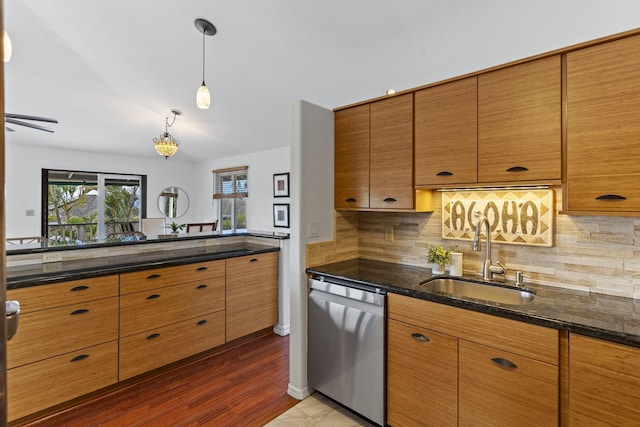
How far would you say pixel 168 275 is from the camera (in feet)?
8.52

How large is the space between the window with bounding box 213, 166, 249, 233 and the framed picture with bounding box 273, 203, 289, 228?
3.47ft

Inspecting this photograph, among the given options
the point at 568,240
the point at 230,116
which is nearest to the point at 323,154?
the point at 568,240

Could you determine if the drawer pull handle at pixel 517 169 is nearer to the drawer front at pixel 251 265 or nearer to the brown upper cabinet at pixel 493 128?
the brown upper cabinet at pixel 493 128

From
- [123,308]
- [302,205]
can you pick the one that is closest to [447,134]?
[302,205]

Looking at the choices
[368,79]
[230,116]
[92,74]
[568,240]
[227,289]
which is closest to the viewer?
[568,240]

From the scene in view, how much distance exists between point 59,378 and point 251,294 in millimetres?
1555

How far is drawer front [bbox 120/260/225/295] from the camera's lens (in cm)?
238

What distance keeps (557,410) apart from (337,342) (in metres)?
1.19

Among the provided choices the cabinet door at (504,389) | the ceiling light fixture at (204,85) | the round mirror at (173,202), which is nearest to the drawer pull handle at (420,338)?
the cabinet door at (504,389)

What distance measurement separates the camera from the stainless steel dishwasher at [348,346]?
1911 millimetres

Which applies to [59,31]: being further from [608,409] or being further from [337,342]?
[608,409]

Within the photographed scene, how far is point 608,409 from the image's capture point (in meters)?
1.24

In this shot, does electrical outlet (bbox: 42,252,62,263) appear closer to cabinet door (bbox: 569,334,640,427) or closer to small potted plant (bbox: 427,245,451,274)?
small potted plant (bbox: 427,245,451,274)

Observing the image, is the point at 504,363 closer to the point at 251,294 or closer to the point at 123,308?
the point at 251,294
